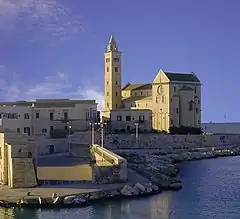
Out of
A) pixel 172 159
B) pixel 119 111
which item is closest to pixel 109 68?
pixel 119 111

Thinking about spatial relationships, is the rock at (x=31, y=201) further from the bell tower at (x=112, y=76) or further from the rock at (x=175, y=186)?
the bell tower at (x=112, y=76)

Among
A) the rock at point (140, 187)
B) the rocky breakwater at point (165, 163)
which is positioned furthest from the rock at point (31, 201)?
the rocky breakwater at point (165, 163)

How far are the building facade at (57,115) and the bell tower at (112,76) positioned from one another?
1064 cm

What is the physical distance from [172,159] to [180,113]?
1442 cm

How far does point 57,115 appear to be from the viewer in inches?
2857

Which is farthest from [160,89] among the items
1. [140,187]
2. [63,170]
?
[140,187]

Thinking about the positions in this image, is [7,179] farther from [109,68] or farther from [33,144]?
[109,68]

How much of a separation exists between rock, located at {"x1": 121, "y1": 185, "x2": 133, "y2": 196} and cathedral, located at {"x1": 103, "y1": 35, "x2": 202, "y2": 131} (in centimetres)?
3877

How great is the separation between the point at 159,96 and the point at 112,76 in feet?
28.4

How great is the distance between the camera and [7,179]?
143 feet

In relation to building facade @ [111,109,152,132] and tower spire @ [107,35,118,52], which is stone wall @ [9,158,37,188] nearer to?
A: building facade @ [111,109,152,132]

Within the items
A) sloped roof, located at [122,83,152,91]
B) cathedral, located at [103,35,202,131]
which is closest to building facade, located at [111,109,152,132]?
cathedral, located at [103,35,202,131]

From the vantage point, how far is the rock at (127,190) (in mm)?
41688

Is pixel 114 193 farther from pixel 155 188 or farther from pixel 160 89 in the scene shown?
pixel 160 89
